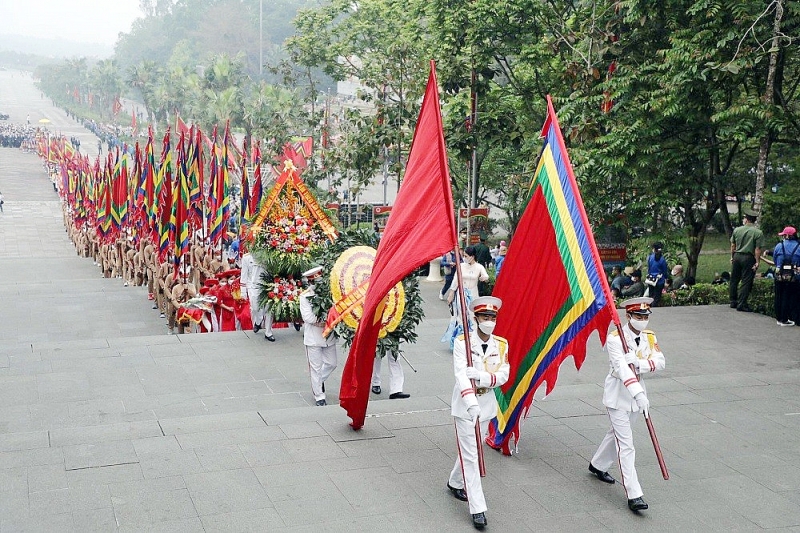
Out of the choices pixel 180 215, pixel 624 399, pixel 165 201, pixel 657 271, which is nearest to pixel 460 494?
pixel 624 399

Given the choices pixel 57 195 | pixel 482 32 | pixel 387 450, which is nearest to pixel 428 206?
pixel 387 450

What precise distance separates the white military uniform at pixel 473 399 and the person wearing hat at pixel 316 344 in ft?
11.0

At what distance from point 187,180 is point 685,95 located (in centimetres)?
982

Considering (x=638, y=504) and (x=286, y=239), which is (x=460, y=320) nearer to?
(x=286, y=239)

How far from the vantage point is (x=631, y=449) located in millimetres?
7297

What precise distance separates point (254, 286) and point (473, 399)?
784cm

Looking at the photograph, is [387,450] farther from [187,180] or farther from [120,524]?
[187,180]

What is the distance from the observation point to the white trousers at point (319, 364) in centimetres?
1064

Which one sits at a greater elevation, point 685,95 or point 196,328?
point 685,95

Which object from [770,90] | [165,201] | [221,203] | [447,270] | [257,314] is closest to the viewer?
[257,314]

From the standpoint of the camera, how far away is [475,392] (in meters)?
7.17

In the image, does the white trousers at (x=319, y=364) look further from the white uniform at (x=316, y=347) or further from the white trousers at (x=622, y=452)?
the white trousers at (x=622, y=452)

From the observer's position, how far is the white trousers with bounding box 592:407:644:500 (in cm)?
720

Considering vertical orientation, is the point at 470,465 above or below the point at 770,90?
below
